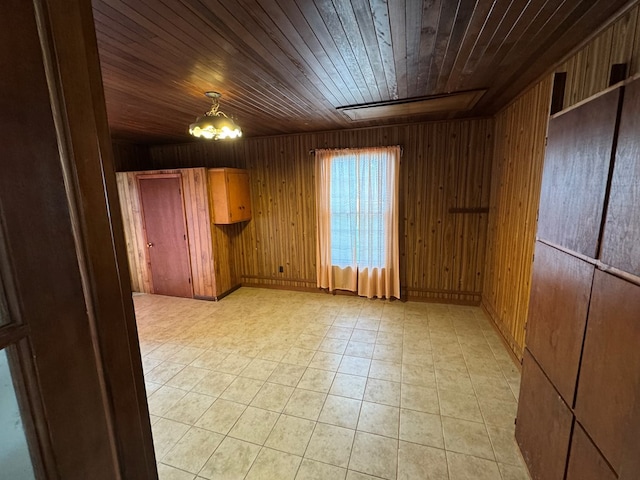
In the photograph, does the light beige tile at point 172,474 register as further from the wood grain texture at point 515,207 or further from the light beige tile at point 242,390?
the wood grain texture at point 515,207

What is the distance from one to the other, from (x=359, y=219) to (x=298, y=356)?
2127mm

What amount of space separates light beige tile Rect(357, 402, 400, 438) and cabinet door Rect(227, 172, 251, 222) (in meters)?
3.28

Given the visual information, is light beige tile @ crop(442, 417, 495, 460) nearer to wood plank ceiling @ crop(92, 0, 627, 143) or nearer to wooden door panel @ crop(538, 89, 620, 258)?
wooden door panel @ crop(538, 89, 620, 258)

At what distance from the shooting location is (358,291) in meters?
4.58

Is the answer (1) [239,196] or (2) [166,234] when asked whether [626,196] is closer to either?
(1) [239,196]

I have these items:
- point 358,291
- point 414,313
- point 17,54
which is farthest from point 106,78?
point 414,313

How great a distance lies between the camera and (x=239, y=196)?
4.75 meters

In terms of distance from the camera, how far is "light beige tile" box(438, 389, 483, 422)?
2.28 m

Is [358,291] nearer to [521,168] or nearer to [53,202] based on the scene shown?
[521,168]

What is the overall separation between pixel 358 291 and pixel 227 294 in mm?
2132

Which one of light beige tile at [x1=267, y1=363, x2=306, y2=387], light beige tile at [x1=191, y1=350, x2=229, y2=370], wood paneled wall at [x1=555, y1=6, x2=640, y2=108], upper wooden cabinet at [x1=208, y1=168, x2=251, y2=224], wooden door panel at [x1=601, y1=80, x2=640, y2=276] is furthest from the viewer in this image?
upper wooden cabinet at [x1=208, y1=168, x2=251, y2=224]

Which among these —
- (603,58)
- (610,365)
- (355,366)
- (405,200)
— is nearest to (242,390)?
(355,366)

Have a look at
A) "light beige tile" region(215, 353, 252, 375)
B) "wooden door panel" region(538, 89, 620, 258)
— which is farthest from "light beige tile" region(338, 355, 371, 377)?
"wooden door panel" region(538, 89, 620, 258)

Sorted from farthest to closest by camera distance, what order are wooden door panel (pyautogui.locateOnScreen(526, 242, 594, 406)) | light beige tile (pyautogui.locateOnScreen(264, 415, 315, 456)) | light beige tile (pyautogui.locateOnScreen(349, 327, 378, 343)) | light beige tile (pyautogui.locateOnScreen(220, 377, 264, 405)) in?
light beige tile (pyautogui.locateOnScreen(349, 327, 378, 343)), light beige tile (pyautogui.locateOnScreen(220, 377, 264, 405)), light beige tile (pyautogui.locateOnScreen(264, 415, 315, 456)), wooden door panel (pyautogui.locateOnScreen(526, 242, 594, 406))
